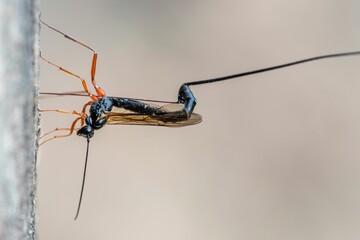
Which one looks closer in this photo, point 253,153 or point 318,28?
point 253,153

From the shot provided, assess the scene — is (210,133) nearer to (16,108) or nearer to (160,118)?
(160,118)

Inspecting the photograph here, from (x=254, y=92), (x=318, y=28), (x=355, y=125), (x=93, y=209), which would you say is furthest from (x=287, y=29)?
(x=93, y=209)

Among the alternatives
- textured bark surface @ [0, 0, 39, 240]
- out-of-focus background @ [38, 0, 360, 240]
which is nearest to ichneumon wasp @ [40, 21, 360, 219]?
textured bark surface @ [0, 0, 39, 240]

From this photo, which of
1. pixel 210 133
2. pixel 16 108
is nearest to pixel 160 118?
pixel 16 108

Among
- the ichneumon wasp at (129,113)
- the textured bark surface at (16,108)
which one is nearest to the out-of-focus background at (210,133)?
the ichneumon wasp at (129,113)

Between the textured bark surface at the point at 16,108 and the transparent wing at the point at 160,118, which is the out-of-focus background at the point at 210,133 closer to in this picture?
the transparent wing at the point at 160,118

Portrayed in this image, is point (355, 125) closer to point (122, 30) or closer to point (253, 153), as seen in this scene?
point (253, 153)

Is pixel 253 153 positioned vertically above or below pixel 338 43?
below

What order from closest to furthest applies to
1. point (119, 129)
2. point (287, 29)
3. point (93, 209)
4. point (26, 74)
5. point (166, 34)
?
point (26, 74) → point (93, 209) → point (119, 129) → point (166, 34) → point (287, 29)

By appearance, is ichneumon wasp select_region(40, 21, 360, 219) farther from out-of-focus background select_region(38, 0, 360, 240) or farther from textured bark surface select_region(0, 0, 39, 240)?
out-of-focus background select_region(38, 0, 360, 240)
